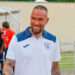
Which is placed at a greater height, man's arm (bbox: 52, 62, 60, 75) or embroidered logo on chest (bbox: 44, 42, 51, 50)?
embroidered logo on chest (bbox: 44, 42, 51, 50)

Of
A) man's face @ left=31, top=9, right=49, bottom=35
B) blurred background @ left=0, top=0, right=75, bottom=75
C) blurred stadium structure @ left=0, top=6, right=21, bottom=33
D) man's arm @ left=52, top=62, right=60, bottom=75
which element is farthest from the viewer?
blurred background @ left=0, top=0, right=75, bottom=75

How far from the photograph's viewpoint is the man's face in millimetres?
3664

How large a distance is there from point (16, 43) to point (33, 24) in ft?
0.88

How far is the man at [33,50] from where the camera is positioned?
145 inches

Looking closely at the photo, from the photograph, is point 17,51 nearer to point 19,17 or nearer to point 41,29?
point 41,29

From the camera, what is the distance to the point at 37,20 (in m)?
3.68

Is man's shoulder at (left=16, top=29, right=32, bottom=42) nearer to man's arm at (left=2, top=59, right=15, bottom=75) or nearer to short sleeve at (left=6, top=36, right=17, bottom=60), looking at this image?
short sleeve at (left=6, top=36, right=17, bottom=60)

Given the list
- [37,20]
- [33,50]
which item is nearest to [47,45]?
[33,50]

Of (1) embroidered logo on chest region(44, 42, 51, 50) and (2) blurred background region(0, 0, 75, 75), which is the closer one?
(1) embroidered logo on chest region(44, 42, 51, 50)

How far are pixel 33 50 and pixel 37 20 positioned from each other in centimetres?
32

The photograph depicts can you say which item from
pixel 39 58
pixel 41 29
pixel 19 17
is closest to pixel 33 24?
pixel 41 29

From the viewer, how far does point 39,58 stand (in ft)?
12.2

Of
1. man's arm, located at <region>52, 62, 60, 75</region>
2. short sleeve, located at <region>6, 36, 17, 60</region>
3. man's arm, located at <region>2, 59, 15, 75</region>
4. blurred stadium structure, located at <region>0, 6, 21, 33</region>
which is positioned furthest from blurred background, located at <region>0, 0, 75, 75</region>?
short sleeve, located at <region>6, 36, 17, 60</region>

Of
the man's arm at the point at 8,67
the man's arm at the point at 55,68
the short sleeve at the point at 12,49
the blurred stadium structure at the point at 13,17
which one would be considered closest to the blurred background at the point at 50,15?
the blurred stadium structure at the point at 13,17
